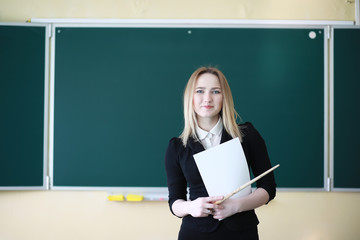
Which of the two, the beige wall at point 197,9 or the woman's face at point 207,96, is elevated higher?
the beige wall at point 197,9

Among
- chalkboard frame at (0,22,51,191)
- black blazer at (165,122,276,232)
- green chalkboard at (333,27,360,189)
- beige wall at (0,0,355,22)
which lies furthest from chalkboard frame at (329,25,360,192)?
chalkboard frame at (0,22,51,191)

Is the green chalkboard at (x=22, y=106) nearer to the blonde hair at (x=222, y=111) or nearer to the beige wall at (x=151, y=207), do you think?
the beige wall at (x=151, y=207)

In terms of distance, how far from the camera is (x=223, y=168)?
96 centimetres

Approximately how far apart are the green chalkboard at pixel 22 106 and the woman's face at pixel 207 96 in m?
1.82

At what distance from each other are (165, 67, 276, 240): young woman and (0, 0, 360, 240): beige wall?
1461 millimetres

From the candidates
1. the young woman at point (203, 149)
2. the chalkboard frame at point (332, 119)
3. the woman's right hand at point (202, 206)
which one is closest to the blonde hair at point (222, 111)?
the young woman at point (203, 149)


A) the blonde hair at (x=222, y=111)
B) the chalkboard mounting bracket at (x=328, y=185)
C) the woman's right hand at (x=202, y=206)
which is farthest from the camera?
the chalkboard mounting bracket at (x=328, y=185)

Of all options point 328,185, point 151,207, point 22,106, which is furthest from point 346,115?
point 22,106

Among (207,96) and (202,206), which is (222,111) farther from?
(202,206)

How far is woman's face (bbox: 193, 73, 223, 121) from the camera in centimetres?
99

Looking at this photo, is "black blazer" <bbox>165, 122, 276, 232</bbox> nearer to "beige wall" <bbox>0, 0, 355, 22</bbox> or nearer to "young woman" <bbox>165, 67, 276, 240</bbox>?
"young woman" <bbox>165, 67, 276, 240</bbox>

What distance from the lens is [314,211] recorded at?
2412mm

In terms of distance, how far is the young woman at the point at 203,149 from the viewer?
3.16ft

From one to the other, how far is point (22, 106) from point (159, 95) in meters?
1.12
